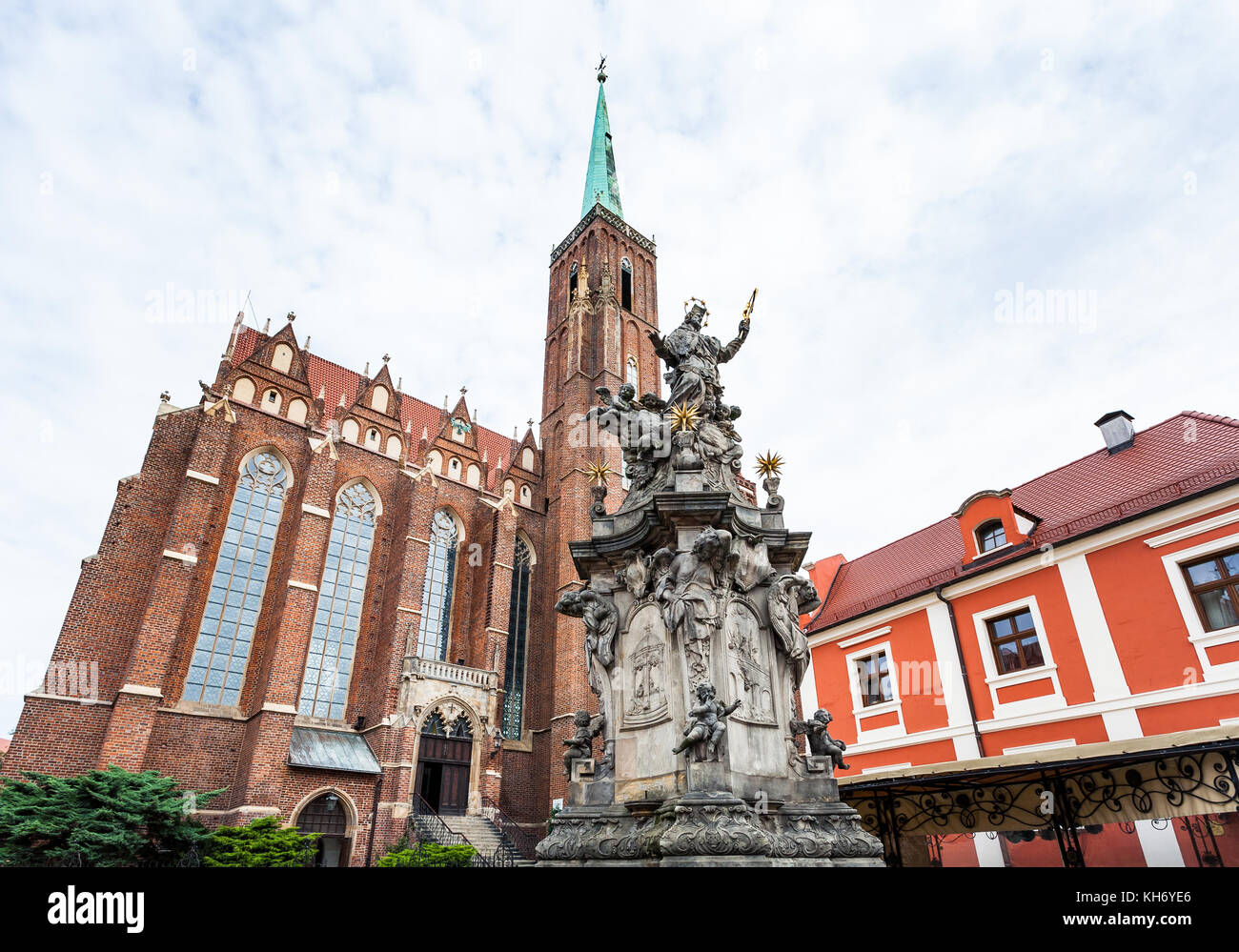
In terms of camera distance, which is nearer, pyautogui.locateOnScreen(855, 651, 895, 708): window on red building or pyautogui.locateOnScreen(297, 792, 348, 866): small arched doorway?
pyautogui.locateOnScreen(855, 651, 895, 708): window on red building

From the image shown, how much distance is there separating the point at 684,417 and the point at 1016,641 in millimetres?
10922

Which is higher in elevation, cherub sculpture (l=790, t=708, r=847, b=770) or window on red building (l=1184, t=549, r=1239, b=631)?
window on red building (l=1184, t=549, r=1239, b=631)

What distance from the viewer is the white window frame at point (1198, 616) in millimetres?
10992

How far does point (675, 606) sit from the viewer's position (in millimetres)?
6555

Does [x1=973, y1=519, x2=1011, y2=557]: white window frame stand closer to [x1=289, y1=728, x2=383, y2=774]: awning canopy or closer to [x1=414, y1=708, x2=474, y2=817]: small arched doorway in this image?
[x1=414, y1=708, x2=474, y2=817]: small arched doorway

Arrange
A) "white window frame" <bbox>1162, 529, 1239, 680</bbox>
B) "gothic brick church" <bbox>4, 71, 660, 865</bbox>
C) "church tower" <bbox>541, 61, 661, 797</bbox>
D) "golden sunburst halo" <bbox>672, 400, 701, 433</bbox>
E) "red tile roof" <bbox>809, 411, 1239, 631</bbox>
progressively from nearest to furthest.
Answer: "golden sunburst halo" <bbox>672, 400, 701, 433</bbox>
"white window frame" <bbox>1162, 529, 1239, 680</bbox>
"red tile roof" <bbox>809, 411, 1239, 631</bbox>
"gothic brick church" <bbox>4, 71, 660, 865</bbox>
"church tower" <bbox>541, 61, 661, 797</bbox>

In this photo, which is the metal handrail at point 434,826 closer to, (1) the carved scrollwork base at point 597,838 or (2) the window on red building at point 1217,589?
(1) the carved scrollwork base at point 597,838

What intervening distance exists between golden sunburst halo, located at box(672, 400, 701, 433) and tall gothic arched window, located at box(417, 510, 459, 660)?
58.4 ft

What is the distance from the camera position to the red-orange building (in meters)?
8.38

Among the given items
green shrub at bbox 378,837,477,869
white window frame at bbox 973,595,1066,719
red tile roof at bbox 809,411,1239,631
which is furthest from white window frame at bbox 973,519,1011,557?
green shrub at bbox 378,837,477,869

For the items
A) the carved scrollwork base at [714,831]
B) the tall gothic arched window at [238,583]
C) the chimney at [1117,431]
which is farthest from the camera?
the tall gothic arched window at [238,583]

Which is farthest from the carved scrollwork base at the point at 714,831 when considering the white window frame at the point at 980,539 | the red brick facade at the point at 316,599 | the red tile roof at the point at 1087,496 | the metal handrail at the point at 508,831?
the metal handrail at the point at 508,831

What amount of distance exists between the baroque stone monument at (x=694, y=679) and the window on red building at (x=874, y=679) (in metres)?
11.1
